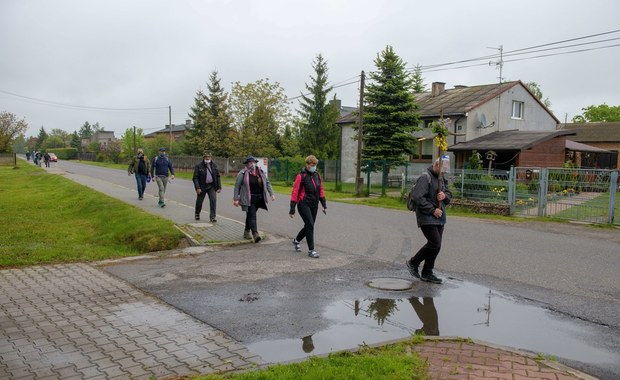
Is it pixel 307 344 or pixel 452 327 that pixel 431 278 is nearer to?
pixel 452 327

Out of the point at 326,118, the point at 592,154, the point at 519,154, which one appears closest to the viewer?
the point at 519,154

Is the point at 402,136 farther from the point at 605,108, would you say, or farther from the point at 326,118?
the point at 605,108

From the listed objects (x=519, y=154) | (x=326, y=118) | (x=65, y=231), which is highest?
(x=326, y=118)

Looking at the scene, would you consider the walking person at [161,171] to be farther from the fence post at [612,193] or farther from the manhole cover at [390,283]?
the fence post at [612,193]

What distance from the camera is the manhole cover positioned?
22.5 feet

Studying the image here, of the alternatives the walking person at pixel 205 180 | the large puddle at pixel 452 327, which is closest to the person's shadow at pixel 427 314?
the large puddle at pixel 452 327

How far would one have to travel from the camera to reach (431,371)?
406 cm

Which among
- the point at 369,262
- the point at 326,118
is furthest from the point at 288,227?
the point at 326,118

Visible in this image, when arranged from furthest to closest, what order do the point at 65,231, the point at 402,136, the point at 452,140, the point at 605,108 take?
the point at 605,108
the point at 452,140
the point at 402,136
the point at 65,231

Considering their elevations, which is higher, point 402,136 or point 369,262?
point 402,136

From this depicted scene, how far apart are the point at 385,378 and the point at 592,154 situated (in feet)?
118

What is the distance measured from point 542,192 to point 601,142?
32.4 m

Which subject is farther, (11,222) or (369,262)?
(11,222)

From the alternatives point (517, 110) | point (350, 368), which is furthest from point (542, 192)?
point (517, 110)
